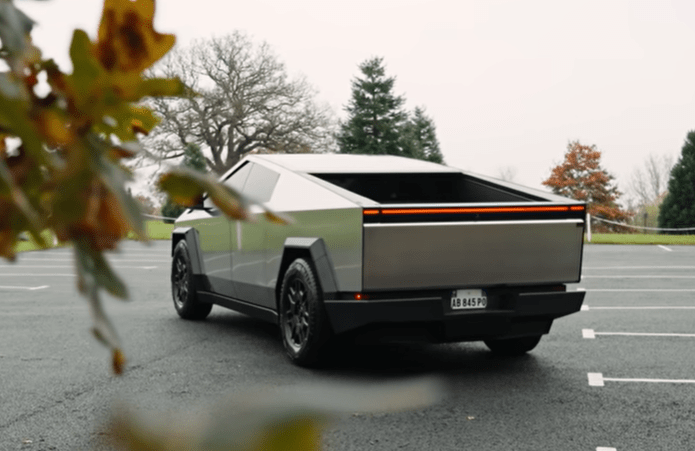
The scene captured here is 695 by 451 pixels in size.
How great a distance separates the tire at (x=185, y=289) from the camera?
8.02 metres

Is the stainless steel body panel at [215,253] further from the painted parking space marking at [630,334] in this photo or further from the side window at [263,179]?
the painted parking space marking at [630,334]

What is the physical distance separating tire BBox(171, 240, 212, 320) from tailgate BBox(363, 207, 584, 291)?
10.3 ft

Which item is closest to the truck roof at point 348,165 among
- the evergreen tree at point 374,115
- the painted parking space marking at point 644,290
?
the painted parking space marking at point 644,290

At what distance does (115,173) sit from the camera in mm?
453

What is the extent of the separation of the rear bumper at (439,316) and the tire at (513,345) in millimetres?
628

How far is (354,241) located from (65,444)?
6.64ft

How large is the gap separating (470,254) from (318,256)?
3.18ft

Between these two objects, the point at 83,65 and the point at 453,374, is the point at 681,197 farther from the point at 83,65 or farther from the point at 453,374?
the point at 83,65

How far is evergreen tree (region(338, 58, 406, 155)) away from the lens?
46844mm

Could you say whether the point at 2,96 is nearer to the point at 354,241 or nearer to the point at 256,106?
the point at 354,241

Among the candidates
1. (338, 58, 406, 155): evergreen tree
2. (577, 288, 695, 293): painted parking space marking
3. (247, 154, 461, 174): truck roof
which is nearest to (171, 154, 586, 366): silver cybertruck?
(247, 154, 461, 174): truck roof

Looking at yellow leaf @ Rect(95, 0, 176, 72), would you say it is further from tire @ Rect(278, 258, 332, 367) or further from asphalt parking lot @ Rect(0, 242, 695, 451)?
tire @ Rect(278, 258, 332, 367)

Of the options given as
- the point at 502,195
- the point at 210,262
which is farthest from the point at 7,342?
the point at 502,195

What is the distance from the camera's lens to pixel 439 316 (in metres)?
5.30
